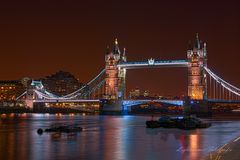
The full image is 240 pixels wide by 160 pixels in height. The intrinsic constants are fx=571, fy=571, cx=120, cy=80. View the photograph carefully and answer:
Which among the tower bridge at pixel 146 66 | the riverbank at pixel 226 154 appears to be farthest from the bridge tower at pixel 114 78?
the riverbank at pixel 226 154

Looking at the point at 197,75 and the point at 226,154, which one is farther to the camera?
the point at 197,75

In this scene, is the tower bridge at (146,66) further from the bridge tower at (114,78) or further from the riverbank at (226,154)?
the riverbank at (226,154)

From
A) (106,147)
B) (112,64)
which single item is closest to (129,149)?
(106,147)

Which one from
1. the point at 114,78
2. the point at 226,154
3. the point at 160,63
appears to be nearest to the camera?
the point at 226,154

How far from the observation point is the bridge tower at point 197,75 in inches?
5133

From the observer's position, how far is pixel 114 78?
145250 millimetres

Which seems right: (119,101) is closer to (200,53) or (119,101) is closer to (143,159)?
(200,53)

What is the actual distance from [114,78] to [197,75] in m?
23.5

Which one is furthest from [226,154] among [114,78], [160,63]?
[114,78]

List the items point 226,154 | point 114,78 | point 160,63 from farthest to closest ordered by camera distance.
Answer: point 114,78 → point 160,63 → point 226,154

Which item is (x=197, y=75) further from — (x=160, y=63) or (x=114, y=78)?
(x=114, y=78)

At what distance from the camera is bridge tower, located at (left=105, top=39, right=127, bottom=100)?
5635 inches

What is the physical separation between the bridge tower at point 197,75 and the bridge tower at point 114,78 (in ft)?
62.8

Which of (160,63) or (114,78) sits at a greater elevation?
(160,63)
